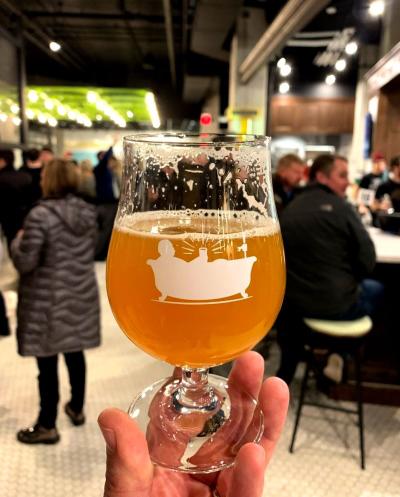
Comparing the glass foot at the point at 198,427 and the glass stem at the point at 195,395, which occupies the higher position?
the glass stem at the point at 195,395

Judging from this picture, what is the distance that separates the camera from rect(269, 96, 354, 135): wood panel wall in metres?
11.2

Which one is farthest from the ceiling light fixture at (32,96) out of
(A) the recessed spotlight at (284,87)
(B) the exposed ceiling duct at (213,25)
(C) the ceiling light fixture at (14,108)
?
(A) the recessed spotlight at (284,87)

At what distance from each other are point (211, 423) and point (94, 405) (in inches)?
89.5

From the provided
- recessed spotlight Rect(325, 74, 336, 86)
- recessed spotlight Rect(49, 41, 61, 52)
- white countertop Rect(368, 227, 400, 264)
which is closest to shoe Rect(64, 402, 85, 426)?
white countertop Rect(368, 227, 400, 264)

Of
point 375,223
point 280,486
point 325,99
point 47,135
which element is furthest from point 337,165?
point 47,135

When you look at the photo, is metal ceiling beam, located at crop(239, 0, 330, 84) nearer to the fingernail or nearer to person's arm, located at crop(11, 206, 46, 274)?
person's arm, located at crop(11, 206, 46, 274)

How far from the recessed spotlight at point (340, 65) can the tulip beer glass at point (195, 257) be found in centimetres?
1017

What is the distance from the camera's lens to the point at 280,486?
7.44ft

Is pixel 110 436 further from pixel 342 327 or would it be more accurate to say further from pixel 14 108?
pixel 14 108

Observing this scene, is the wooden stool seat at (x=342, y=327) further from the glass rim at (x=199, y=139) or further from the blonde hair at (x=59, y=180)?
the glass rim at (x=199, y=139)

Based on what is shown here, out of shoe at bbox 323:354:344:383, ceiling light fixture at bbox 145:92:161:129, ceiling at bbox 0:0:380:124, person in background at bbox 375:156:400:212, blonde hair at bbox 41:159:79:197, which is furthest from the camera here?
ceiling light fixture at bbox 145:92:161:129

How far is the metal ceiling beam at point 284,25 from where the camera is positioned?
3623 mm

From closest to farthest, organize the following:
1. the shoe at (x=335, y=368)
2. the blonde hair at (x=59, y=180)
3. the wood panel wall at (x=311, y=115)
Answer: the blonde hair at (x=59, y=180), the shoe at (x=335, y=368), the wood panel wall at (x=311, y=115)

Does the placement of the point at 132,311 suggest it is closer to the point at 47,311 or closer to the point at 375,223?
the point at 47,311
